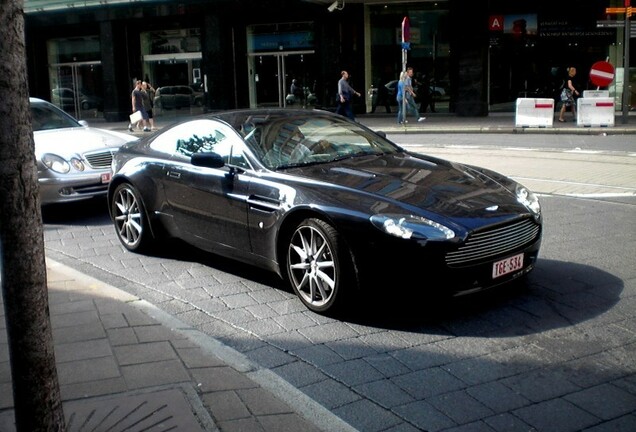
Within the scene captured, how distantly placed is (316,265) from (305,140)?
4.87 ft

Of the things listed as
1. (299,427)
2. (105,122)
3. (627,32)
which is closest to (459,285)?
(299,427)

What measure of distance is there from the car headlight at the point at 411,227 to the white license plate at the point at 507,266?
0.52 m

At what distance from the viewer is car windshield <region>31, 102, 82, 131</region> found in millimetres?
10977

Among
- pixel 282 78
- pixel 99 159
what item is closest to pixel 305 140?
pixel 99 159

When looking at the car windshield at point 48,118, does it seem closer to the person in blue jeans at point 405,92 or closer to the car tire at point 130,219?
the car tire at point 130,219

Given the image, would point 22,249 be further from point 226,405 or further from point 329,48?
point 329,48

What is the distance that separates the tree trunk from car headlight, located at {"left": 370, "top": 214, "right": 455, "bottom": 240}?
253 centimetres

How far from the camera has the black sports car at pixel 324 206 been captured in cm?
518

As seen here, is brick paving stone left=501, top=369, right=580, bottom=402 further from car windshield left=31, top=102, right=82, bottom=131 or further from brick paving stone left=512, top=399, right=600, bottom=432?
car windshield left=31, top=102, right=82, bottom=131

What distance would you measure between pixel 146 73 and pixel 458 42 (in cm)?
1332

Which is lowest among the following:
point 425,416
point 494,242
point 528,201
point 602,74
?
point 425,416

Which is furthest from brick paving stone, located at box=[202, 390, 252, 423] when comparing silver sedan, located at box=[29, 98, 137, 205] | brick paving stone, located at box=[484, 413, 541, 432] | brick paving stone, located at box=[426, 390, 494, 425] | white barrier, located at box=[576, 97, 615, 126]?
white barrier, located at box=[576, 97, 615, 126]

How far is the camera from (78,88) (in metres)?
34.9

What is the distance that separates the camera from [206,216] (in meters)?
6.62
